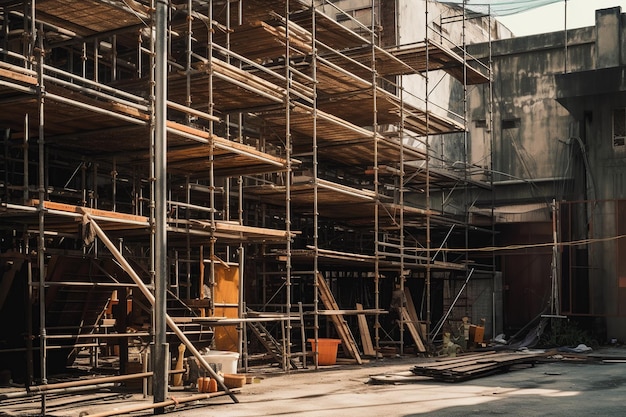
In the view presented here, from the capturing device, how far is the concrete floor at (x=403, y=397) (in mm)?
15219

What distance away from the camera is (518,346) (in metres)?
32.5

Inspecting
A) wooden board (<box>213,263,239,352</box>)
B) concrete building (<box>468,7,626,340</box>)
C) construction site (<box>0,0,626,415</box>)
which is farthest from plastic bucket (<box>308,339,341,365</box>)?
concrete building (<box>468,7,626,340</box>)

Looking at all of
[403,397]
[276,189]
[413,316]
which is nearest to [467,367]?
[403,397]

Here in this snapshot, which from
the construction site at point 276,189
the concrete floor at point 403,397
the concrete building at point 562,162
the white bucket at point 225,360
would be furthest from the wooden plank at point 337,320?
the concrete building at point 562,162

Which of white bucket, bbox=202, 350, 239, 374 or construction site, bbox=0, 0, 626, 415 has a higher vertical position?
construction site, bbox=0, 0, 626, 415

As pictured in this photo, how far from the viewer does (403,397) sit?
17.4m

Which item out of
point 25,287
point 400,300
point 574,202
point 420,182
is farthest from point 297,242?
point 25,287

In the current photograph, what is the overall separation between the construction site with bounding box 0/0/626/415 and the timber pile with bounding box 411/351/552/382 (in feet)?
12.0

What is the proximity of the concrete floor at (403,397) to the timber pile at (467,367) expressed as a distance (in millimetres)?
228

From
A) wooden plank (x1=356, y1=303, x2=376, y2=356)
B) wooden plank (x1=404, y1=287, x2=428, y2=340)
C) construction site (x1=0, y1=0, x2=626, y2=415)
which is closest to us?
construction site (x1=0, y1=0, x2=626, y2=415)

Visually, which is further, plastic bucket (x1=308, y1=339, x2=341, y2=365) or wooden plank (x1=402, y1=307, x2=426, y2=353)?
wooden plank (x1=402, y1=307, x2=426, y2=353)

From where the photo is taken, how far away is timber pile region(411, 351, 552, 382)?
20.5 meters

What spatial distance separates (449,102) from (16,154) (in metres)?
24.9

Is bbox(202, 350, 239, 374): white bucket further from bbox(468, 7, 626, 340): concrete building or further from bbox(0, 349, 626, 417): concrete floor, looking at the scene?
bbox(468, 7, 626, 340): concrete building
